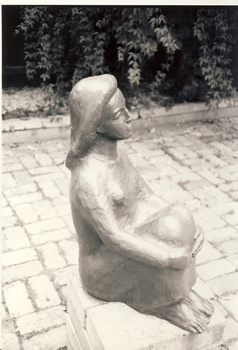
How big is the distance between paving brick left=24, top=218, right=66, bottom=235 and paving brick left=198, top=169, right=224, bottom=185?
2344mm

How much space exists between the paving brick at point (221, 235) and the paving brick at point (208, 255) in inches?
5.0

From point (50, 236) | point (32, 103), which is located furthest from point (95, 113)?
point (32, 103)

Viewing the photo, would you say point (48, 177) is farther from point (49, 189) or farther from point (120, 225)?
point (120, 225)

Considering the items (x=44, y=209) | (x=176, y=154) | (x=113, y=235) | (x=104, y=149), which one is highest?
(x=104, y=149)

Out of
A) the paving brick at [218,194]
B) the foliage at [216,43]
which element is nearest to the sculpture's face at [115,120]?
the paving brick at [218,194]

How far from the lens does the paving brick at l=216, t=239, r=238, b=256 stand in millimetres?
4141

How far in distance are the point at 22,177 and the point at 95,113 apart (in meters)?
3.71

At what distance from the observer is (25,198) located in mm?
5055

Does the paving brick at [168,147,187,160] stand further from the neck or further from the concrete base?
the neck

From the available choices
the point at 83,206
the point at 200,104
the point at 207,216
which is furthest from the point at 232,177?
the point at 83,206

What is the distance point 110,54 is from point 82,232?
623cm

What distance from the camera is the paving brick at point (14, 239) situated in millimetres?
4137

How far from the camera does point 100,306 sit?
8.43 feet

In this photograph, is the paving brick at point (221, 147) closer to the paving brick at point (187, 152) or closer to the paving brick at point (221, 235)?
the paving brick at point (187, 152)
